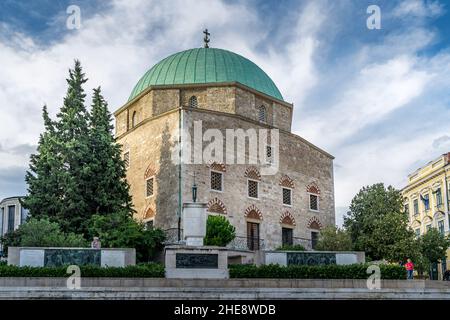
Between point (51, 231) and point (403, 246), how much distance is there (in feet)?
47.2

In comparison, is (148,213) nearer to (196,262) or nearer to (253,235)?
(253,235)

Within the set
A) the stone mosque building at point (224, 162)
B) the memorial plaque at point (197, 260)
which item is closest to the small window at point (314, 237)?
the stone mosque building at point (224, 162)

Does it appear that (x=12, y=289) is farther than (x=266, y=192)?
No

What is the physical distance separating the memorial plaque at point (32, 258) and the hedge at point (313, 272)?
5.44m

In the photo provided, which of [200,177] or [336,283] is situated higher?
[200,177]

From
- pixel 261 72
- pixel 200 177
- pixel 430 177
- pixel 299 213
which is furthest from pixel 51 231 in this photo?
pixel 430 177

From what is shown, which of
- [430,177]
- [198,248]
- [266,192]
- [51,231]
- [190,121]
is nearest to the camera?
[198,248]

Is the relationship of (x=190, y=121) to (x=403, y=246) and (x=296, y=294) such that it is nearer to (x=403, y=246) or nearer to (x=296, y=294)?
(x=403, y=246)

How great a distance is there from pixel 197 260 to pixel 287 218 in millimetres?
11817

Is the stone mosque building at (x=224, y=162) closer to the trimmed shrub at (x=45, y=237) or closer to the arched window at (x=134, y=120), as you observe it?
the arched window at (x=134, y=120)

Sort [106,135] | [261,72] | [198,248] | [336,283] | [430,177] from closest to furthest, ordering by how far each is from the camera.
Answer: [336,283] → [198,248] → [106,135] → [261,72] → [430,177]

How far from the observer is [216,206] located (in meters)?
25.6

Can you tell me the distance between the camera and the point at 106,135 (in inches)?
960

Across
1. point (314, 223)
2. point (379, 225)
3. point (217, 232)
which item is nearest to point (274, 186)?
point (314, 223)
